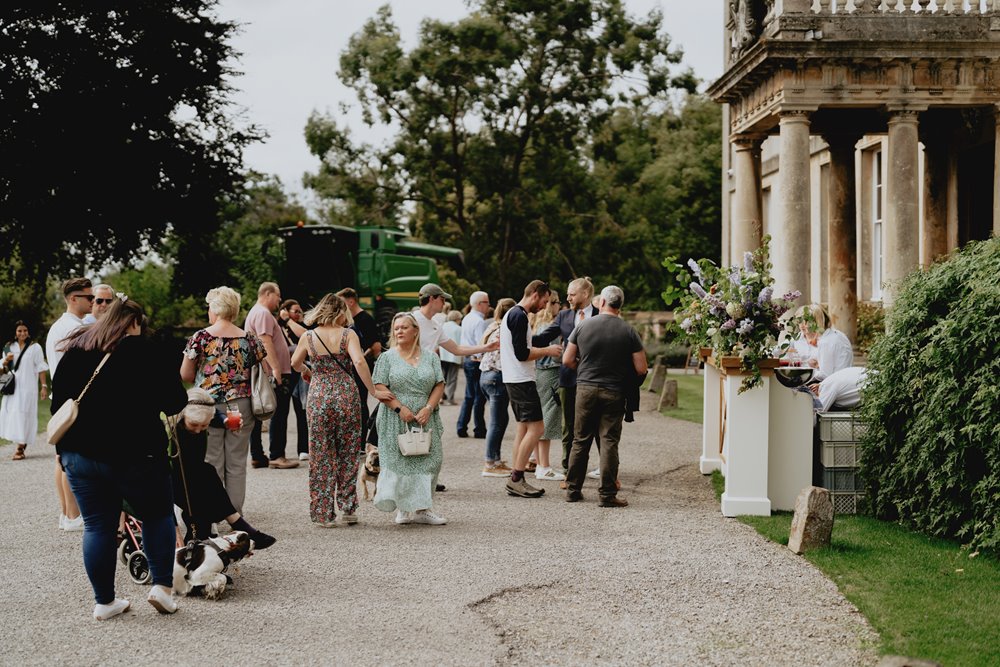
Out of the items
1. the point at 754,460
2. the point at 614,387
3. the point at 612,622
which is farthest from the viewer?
the point at 614,387

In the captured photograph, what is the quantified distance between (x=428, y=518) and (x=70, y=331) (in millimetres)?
3249

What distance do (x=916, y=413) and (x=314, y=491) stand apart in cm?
468

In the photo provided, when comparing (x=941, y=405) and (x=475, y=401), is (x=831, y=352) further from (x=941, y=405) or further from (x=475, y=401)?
(x=475, y=401)

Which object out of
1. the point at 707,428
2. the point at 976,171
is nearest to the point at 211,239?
the point at 976,171

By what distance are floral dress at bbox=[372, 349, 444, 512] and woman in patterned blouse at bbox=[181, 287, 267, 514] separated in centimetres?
109

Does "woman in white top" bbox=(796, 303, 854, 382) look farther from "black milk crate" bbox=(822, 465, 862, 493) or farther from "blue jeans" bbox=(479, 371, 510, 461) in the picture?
"blue jeans" bbox=(479, 371, 510, 461)

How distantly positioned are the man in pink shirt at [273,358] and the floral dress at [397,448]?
1697 millimetres

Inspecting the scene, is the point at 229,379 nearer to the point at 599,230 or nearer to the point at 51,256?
the point at 51,256

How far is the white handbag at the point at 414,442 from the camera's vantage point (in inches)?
362

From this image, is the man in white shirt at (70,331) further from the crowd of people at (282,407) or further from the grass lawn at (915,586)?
the grass lawn at (915,586)

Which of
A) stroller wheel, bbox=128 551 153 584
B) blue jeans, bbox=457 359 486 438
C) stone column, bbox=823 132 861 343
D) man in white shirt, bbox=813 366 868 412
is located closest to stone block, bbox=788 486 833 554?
man in white shirt, bbox=813 366 868 412

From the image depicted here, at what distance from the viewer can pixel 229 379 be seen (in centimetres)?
886

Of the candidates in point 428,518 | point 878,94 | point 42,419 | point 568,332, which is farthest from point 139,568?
point 878,94

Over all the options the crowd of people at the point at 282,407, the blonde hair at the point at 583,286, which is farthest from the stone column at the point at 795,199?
the blonde hair at the point at 583,286
